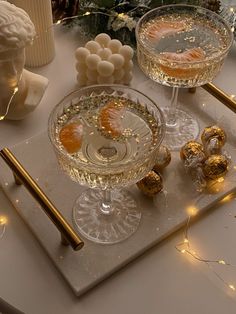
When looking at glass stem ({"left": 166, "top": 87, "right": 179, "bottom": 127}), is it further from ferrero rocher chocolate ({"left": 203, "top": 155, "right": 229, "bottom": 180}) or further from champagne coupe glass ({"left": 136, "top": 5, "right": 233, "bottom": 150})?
ferrero rocher chocolate ({"left": 203, "top": 155, "right": 229, "bottom": 180})

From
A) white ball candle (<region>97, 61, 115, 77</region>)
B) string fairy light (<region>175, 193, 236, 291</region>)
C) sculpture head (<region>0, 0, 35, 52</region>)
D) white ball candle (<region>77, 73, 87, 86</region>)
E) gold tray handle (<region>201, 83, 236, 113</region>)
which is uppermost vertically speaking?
sculpture head (<region>0, 0, 35, 52</region>)

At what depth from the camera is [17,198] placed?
810mm

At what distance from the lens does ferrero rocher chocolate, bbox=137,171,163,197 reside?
79cm

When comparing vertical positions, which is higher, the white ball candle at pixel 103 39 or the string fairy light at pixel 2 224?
the white ball candle at pixel 103 39

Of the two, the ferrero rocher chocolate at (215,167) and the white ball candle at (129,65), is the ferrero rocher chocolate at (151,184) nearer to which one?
the ferrero rocher chocolate at (215,167)

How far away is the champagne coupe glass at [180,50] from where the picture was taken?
84 centimetres

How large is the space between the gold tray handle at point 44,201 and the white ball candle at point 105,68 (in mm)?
251

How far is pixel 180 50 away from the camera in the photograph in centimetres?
90

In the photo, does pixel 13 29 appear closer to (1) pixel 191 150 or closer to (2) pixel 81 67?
(2) pixel 81 67

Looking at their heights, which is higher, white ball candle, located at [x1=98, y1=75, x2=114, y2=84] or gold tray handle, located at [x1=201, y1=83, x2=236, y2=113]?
gold tray handle, located at [x1=201, y1=83, x2=236, y2=113]

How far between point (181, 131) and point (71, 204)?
0.26 metres

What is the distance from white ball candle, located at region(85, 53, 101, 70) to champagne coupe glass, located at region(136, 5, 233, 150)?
0.10 metres

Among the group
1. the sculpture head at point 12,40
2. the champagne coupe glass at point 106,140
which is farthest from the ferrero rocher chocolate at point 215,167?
the sculpture head at point 12,40

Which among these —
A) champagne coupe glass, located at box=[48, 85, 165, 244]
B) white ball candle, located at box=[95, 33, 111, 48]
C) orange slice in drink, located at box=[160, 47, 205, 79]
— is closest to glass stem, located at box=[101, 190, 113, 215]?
champagne coupe glass, located at box=[48, 85, 165, 244]
